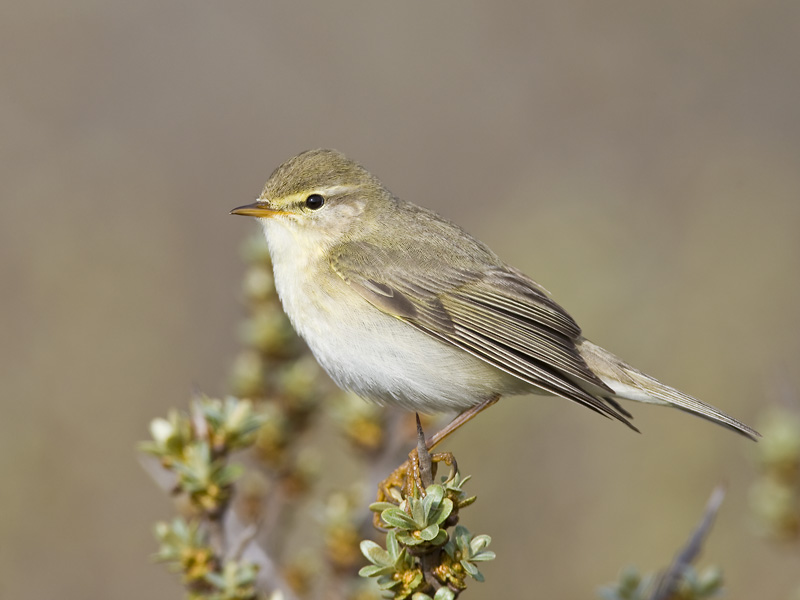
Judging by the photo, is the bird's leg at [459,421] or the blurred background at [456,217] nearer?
the bird's leg at [459,421]

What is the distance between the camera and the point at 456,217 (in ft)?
28.5

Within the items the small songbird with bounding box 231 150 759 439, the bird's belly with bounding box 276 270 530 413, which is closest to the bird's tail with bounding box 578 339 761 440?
the small songbird with bounding box 231 150 759 439

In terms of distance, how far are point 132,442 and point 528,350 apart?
2.46m

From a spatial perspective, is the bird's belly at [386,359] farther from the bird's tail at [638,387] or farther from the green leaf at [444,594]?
the green leaf at [444,594]

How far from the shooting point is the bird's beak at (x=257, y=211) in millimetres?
3758

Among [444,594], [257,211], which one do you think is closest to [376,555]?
[444,594]

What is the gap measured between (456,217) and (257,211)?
5.06 metres

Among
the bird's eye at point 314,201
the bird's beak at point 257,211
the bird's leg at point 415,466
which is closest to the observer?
the bird's leg at point 415,466

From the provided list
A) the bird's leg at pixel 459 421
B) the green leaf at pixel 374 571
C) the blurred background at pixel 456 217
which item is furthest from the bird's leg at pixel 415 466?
the blurred background at pixel 456 217

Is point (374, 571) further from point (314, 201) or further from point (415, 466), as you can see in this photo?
point (314, 201)

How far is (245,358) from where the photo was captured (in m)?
3.35

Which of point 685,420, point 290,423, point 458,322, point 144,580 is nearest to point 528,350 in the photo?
point 458,322

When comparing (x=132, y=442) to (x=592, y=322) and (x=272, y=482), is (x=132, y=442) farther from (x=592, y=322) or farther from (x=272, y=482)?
(x=592, y=322)

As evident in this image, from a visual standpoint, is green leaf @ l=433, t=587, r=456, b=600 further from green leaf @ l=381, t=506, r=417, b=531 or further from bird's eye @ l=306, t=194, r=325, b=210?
bird's eye @ l=306, t=194, r=325, b=210
